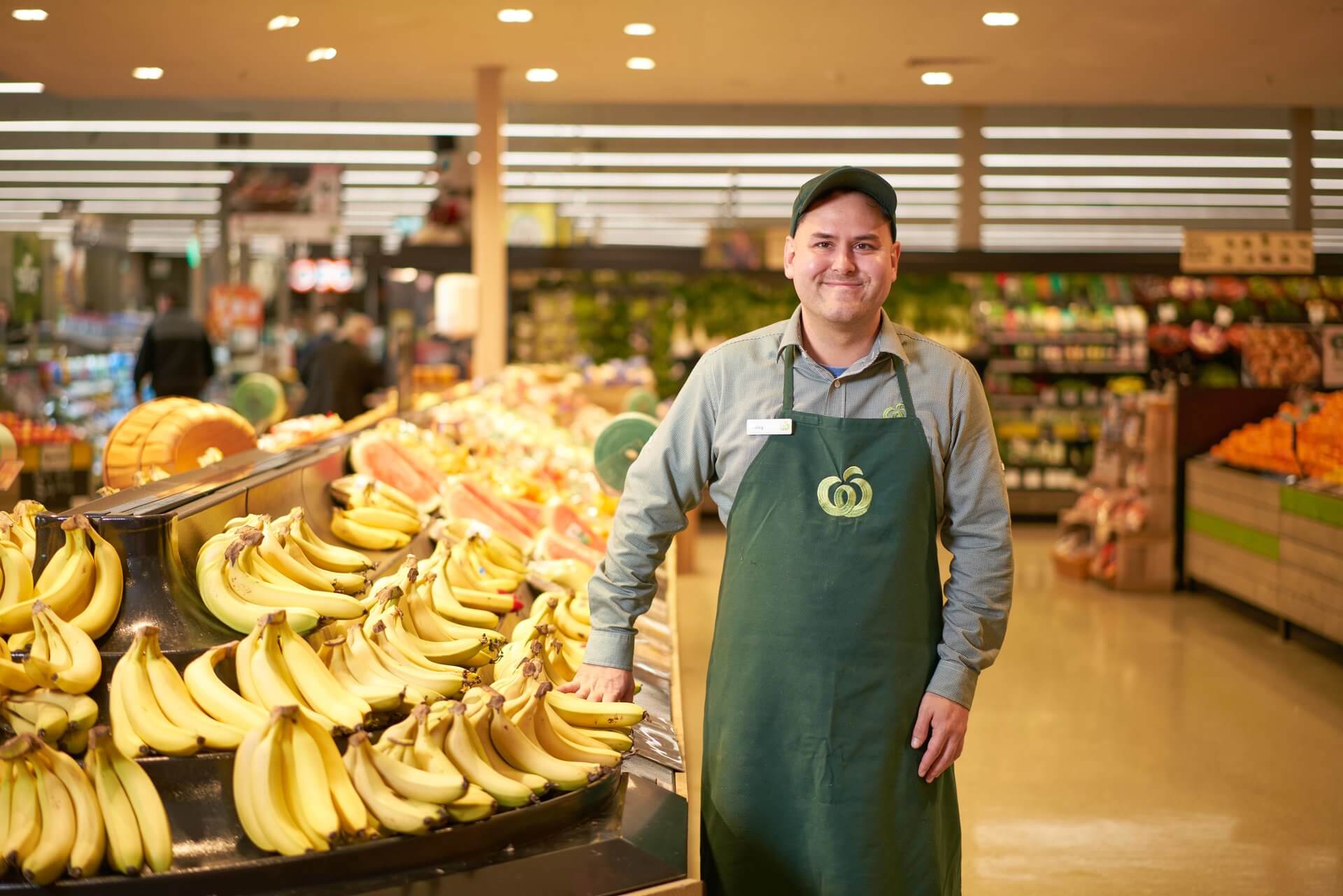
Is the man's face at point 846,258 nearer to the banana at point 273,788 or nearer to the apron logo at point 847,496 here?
the apron logo at point 847,496

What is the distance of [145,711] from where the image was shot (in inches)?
72.2

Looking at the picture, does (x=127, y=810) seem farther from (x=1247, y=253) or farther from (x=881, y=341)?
(x=1247, y=253)

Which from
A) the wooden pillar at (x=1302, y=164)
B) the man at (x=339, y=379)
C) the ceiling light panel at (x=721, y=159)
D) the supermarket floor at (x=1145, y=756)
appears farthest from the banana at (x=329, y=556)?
the wooden pillar at (x=1302, y=164)

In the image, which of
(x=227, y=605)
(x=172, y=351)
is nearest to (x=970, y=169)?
(x=172, y=351)

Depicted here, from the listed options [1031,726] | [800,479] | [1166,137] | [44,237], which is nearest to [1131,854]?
[1031,726]

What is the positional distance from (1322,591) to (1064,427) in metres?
4.96

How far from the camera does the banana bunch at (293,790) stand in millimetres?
1668

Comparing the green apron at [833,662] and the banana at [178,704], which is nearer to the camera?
the banana at [178,704]

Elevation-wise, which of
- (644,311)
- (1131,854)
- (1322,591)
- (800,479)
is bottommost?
(1131,854)

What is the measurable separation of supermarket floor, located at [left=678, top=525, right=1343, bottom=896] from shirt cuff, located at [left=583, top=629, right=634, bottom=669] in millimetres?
1851

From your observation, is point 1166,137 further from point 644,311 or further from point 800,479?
point 800,479

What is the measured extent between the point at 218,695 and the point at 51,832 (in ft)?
1.06

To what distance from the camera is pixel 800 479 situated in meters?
2.10

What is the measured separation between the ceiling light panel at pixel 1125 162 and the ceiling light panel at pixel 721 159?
1.68 ft
